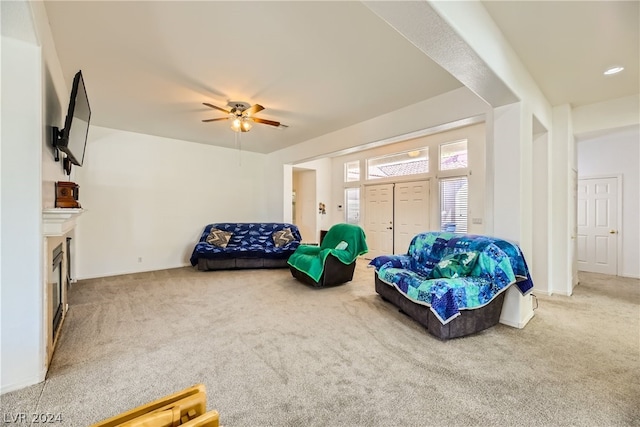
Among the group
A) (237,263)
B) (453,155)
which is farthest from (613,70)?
(237,263)

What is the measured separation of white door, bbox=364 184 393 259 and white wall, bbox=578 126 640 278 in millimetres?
3601

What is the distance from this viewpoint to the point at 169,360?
7.19 feet

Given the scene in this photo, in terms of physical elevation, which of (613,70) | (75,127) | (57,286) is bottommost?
(57,286)

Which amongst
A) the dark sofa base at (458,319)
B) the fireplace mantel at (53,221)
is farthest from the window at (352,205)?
the fireplace mantel at (53,221)

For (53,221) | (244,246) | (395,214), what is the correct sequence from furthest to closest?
(395,214) → (244,246) → (53,221)

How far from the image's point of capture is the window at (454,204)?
5164mm

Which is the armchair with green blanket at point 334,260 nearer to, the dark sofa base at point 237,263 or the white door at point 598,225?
the dark sofa base at point 237,263

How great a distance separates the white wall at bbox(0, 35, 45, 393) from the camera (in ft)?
5.94

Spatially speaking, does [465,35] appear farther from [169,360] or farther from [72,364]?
[72,364]

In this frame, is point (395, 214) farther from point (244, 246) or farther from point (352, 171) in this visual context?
point (244, 246)

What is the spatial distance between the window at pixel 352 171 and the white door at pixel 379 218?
559 millimetres

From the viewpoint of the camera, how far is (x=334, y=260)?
4.12 metres

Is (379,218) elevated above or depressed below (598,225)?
above

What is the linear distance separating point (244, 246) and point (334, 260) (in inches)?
86.5
